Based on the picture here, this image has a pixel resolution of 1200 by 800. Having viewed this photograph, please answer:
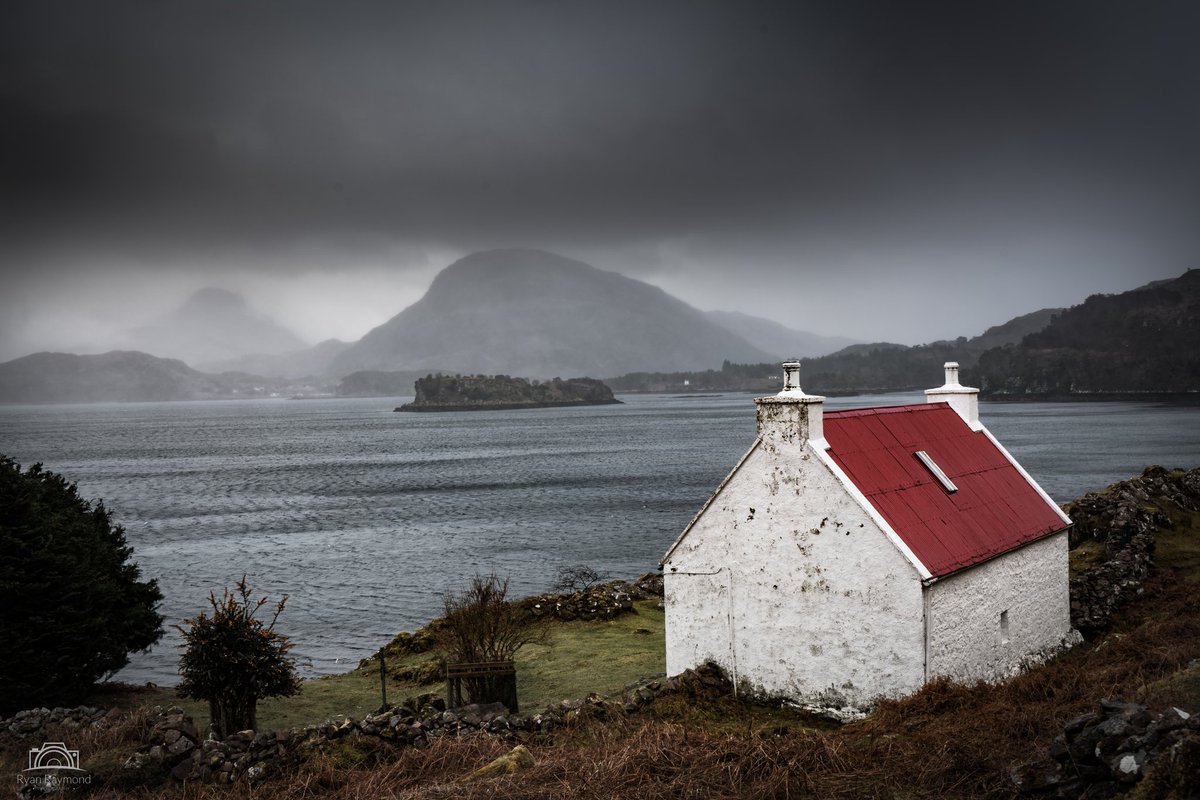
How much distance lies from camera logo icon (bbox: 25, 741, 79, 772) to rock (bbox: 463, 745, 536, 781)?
21.5 feet

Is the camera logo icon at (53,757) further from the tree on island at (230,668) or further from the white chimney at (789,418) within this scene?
the white chimney at (789,418)

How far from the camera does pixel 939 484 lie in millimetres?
20547

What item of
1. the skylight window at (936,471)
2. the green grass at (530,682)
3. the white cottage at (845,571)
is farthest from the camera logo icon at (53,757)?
the skylight window at (936,471)

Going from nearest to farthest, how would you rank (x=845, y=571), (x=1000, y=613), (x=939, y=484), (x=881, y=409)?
(x=845, y=571)
(x=1000, y=613)
(x=939, y=484)
(x=881, y=409)

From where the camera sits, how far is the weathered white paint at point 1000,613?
56.4 ft

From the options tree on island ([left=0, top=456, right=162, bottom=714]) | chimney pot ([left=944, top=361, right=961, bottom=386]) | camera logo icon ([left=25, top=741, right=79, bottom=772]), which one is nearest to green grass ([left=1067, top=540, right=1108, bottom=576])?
chimney pot ([left=944, top=361, right=961, bottom=386])

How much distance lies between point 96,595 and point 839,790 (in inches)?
800

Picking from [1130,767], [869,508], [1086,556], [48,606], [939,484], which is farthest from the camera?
[1086,556]

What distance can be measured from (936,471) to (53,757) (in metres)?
18.4

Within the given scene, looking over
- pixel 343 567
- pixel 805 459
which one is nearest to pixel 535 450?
pixel 343 567

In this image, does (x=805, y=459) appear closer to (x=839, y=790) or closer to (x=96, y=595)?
(x=839, y=790)

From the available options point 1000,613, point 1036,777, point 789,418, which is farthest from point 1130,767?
point 1000,613

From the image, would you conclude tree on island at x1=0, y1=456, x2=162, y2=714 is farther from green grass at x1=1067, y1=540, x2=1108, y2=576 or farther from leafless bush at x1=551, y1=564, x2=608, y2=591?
green grass at x1=1067, y1=540, x2=1108, y2=576

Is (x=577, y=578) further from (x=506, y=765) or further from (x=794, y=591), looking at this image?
(x=506, y=765)
